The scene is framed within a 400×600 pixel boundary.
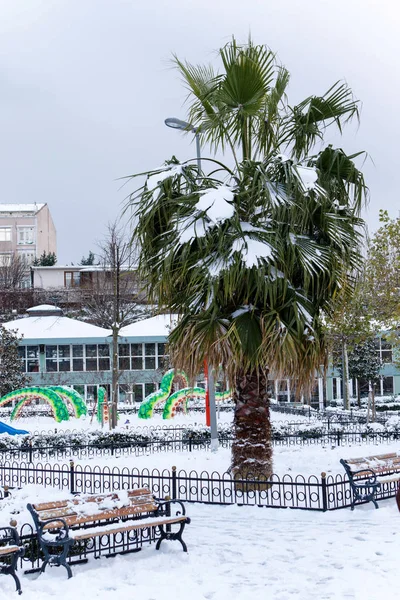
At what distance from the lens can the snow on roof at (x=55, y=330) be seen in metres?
45.5

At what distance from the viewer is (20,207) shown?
90250 mm

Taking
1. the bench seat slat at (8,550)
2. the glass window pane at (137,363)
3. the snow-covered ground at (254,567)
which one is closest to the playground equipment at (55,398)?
the glass window pane at (137,363)

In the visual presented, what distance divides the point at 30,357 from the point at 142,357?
25.0 feet

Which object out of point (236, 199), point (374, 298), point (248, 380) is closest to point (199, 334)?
point (248, 380)

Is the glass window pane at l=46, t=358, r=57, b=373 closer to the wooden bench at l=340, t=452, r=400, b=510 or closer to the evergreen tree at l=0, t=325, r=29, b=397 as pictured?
the evergreen tree at l=0, t=325, r=29, b=397

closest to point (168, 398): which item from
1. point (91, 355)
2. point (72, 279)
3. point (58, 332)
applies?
point (58, 332)

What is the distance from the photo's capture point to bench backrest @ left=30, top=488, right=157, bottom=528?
373 inches

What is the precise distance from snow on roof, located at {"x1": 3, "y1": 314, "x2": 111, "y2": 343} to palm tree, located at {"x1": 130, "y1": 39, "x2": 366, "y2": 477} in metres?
31.3

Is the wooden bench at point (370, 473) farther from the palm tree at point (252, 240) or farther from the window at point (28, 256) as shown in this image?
the window at point (28, 256)

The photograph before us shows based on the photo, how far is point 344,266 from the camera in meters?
14.1

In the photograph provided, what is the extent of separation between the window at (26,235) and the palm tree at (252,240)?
75.1 metres

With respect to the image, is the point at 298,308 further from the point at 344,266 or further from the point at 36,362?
the point at 36,362

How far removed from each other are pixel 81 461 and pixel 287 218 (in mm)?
10491

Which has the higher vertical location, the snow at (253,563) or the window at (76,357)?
the window at (76,357)
